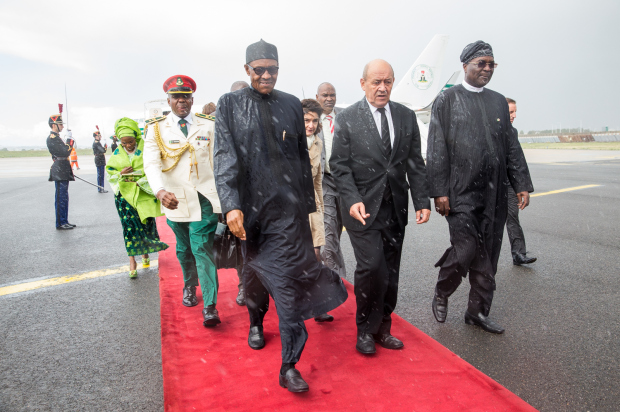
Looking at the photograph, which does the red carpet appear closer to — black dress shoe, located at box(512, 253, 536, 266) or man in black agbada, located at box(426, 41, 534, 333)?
man in black agbada, located at box(426, 41, 534, 333)

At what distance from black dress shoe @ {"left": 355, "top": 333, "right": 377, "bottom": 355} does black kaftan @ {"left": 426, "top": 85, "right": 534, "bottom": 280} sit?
0.93m

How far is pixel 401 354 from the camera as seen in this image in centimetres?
290

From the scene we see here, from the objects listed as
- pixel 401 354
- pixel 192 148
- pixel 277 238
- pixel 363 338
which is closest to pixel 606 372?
pixel 401 354

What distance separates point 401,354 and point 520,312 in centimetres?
141

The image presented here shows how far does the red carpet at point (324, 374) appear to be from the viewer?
2.35m

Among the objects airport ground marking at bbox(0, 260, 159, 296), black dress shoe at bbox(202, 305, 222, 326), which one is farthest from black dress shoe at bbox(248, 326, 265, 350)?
airport ground marking at bbox(0, 260, 159, 296)

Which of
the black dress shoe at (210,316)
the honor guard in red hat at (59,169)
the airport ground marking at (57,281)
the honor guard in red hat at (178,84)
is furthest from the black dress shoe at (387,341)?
the honor guard in red hat at (59,169)

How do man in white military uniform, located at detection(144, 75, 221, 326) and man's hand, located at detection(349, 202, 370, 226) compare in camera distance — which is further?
man in white military uniform, located at detection(144, 75, 221, 326)

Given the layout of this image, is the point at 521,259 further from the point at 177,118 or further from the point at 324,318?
the point at 177,118

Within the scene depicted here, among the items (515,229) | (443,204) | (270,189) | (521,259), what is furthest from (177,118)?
Answer: (521,259)

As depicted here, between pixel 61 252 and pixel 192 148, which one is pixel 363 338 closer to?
pixel 192 148

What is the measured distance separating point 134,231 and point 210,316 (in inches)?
75.7

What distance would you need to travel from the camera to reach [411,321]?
3535 millimetres

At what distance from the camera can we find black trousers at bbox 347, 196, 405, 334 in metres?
2.87
